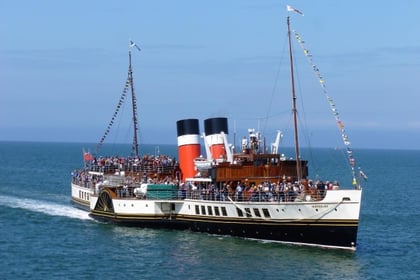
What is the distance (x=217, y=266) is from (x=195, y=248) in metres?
5.34

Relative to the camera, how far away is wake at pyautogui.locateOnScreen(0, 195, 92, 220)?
6300cm

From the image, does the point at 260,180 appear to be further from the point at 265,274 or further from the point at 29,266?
the point at 29,266

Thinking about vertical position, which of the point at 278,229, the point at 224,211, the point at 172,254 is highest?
the point at 224,211

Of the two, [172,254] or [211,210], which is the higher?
[211,210]

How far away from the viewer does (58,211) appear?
65125 mm

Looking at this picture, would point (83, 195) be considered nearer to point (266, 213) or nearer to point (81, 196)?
point (81, 196)

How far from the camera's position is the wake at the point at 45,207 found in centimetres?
6300

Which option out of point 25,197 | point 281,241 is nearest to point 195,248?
point 281,241

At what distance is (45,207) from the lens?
67438 millimetres

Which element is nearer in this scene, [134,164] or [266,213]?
[266,213]

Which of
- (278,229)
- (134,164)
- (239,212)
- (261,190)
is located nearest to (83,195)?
(134,164)

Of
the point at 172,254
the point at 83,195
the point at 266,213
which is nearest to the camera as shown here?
the point at 172,254

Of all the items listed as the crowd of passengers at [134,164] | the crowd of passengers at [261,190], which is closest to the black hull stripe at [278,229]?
the crowd of passengers at [261,190]

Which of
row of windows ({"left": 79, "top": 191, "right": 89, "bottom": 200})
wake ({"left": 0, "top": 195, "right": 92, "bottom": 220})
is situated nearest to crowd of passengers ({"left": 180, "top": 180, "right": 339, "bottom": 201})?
wake ({"left": 0, "top": 195, "right": 92, "bottom": 220})
